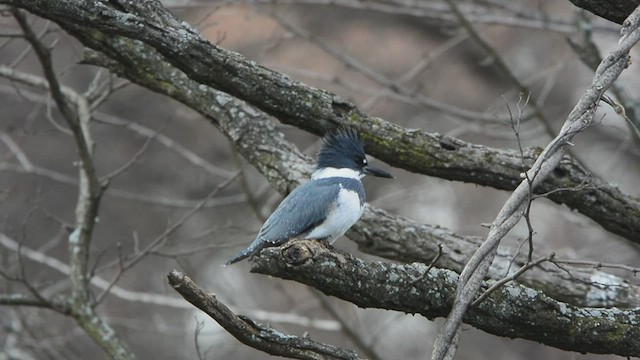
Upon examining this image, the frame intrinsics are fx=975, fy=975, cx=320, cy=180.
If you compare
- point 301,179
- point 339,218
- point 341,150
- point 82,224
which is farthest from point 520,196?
point 82,224

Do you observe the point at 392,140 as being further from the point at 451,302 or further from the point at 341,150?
the point at 451,302

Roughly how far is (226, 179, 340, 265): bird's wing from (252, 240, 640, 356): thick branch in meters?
1.06

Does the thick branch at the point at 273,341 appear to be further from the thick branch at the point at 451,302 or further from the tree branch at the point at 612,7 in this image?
the tree branch at the point at 612,7

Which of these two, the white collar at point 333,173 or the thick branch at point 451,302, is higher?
the white collar at point 333,173

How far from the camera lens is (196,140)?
488 inches

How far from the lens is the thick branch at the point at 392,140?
4.55m

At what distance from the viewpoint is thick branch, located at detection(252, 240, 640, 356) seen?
3529 mm

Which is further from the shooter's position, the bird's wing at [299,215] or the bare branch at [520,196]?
the bird's wing at [299,215]

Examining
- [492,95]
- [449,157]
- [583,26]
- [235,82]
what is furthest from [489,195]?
[235,82]

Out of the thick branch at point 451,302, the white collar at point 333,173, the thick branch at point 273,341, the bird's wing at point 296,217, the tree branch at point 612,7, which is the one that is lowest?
the thick branch at point 273,341

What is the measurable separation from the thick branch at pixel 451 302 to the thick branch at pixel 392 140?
0.87 metres

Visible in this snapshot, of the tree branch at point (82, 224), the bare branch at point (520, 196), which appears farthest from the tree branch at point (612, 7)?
the tree branch at point (82, 224)

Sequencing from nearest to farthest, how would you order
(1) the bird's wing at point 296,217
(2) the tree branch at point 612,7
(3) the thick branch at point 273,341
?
(3) the thick branch at point 273,341, (2) the tree branch at point 612,7, (1) the bird's wing at point 296,217

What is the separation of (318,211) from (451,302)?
49.4 inches
